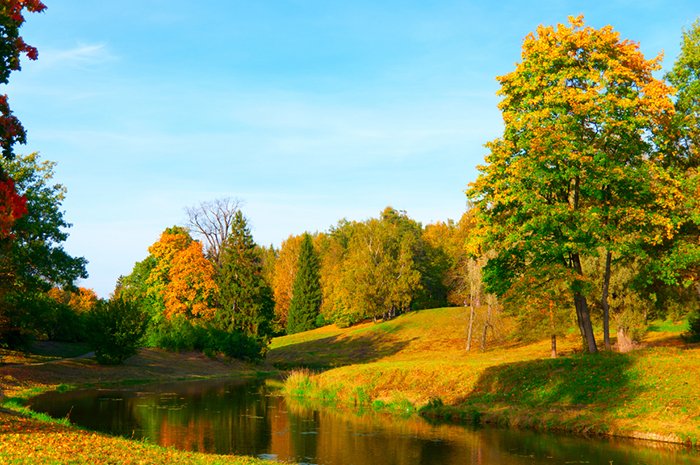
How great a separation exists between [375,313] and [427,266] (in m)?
A: 16.9

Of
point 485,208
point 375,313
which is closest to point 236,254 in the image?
point 375,313

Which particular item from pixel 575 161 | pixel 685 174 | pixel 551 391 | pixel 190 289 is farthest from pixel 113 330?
pixel 685 174

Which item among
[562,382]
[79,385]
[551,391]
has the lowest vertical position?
[79,385]

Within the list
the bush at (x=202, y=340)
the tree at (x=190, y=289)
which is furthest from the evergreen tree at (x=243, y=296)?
the tree at (x=190, y=289)

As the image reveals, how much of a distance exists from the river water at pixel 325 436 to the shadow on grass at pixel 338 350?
1319 inches

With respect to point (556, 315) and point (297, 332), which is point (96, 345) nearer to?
point (556, 315)

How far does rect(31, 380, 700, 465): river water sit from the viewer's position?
19734 mm

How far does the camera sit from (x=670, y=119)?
98.5ft

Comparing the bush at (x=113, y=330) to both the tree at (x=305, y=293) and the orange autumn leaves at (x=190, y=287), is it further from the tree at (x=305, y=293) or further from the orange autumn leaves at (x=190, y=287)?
the tree at (x=305, y=293)

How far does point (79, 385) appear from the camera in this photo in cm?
3906

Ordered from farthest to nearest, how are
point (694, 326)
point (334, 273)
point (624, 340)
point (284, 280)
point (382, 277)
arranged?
point (284, 280), point (334, 273), point (382, 277), point (694, 326), point (624, 340)

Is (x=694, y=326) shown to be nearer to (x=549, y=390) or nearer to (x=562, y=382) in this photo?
(x=562, y=382)

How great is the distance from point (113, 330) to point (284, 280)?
67.3 m

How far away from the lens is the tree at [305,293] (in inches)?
3925
